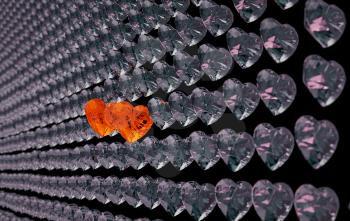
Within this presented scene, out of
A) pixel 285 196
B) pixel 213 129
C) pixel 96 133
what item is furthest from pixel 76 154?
pixel 285 196

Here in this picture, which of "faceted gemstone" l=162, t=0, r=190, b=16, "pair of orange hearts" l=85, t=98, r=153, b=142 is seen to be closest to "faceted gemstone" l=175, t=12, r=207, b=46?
"faceted gemstone" l=162, t=0, r=190, b=16

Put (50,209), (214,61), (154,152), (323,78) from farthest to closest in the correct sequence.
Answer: (50,209), (154,152), (214,61), (323,78)

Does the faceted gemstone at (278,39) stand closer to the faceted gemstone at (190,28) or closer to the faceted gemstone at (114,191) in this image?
the faceted gemstone at (190,28)

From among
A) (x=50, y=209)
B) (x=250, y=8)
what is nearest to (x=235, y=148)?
(x=250, y=8)

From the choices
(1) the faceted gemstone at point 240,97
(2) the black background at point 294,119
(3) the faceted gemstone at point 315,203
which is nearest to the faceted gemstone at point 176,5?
(2) the black background at point 294,119

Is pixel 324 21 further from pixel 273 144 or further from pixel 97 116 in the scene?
pixel 97 116

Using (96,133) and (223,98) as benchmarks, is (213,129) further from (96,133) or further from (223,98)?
(96,133)
